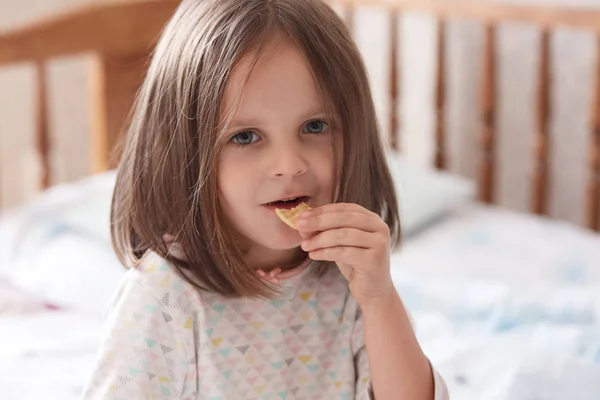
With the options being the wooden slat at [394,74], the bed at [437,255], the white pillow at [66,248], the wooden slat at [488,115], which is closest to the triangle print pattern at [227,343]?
the bed at [437,255]

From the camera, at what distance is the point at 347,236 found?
2.62 feet

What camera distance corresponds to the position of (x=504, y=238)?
175 cm

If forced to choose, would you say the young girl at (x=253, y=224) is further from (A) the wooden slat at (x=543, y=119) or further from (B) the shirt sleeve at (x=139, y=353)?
(A) the wooden slat at (x=543, y=119)

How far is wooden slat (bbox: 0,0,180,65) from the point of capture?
1.75 metres

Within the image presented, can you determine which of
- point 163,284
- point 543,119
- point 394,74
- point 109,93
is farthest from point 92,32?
point 163,284

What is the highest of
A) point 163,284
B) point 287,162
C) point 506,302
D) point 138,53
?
point 287,162

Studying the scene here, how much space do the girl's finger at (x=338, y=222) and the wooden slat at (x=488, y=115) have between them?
1.29 metres

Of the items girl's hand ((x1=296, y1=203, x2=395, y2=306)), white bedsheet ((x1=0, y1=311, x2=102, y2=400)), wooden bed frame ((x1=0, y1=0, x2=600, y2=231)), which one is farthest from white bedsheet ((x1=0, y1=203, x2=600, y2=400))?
girl's hand ((x1=296, y1=203, x2=395, y2=306))

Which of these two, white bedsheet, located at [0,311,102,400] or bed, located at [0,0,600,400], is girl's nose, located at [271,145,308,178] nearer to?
bed, located at [0,0,600,400]

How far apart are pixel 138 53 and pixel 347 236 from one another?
1.25m

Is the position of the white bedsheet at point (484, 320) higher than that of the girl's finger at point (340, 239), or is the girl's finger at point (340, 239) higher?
the girl's finger at point (340, 239)

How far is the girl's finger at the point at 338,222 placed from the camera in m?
0.79

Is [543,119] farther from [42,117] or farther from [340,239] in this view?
[340,239]

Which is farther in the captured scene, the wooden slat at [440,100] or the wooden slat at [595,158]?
the wooden slat at [440,100]
